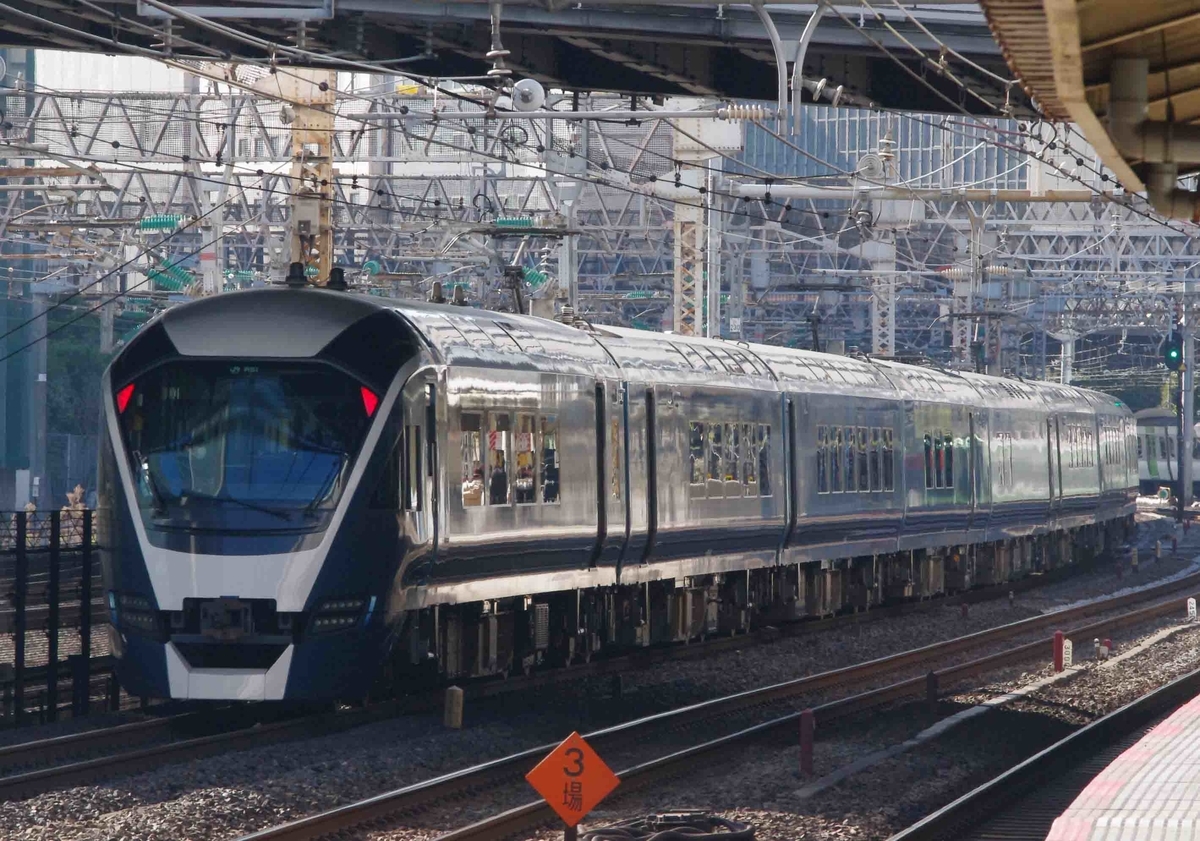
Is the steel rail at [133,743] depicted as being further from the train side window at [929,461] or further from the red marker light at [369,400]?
the train side window at [929,461]

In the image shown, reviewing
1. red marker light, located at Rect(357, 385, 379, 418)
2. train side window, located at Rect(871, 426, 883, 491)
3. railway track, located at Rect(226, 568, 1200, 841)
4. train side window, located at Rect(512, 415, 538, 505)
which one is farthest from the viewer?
train side window, located at Rect(871, 426, 883, 491)

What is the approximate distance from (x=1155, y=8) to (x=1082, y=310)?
199 feet

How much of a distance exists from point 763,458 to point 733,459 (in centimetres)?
108

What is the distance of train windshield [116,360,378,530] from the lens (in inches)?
564

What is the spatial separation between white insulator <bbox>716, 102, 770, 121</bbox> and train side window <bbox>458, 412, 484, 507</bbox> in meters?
5.36

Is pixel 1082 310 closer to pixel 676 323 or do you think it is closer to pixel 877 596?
pixel 676 323

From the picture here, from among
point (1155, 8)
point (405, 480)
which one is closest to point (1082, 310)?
point (405, 480)

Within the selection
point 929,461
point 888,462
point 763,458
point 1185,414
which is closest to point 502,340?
point 763,458

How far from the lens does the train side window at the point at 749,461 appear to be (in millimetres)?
22812

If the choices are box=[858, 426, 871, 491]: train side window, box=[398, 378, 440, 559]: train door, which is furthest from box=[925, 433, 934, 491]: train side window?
box=[398, 378, 440, 559]: train door

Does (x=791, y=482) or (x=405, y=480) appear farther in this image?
(x=791, y=482)

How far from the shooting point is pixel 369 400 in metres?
14.6

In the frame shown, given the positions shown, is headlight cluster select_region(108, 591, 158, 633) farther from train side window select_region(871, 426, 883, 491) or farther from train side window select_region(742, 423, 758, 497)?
train side window select_region(871, 426, 883, 491)

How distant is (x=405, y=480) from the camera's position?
14.9m
